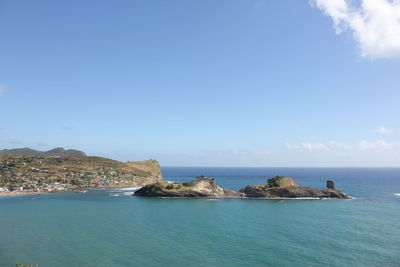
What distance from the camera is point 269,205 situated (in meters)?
95.3

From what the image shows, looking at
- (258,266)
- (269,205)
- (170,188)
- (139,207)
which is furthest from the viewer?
(170,188)

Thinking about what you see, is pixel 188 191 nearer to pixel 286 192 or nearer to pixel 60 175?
pixel 286 192

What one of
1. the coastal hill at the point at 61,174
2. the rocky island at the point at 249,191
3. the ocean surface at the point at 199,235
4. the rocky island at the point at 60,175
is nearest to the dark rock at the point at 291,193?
the rocky island at the point at 249,191

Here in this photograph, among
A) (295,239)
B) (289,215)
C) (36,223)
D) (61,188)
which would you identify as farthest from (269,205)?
(61,188)

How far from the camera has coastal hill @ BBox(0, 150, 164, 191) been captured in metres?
140

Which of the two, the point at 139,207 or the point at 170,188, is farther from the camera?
the point at 170,188

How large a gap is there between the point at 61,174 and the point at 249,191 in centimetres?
11370

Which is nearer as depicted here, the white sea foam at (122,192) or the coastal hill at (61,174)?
the white sea foam at (122,192)

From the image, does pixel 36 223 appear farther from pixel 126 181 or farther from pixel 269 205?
pixel 126 181

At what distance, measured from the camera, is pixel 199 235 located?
55.1 m

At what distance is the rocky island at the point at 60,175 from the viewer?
5374 inches

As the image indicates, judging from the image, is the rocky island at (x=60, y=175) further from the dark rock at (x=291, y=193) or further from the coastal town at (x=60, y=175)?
the dark rock at (x=291, y=193)

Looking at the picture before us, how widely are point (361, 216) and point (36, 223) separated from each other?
82.0m

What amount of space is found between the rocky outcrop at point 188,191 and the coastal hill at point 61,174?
48.5 meters
